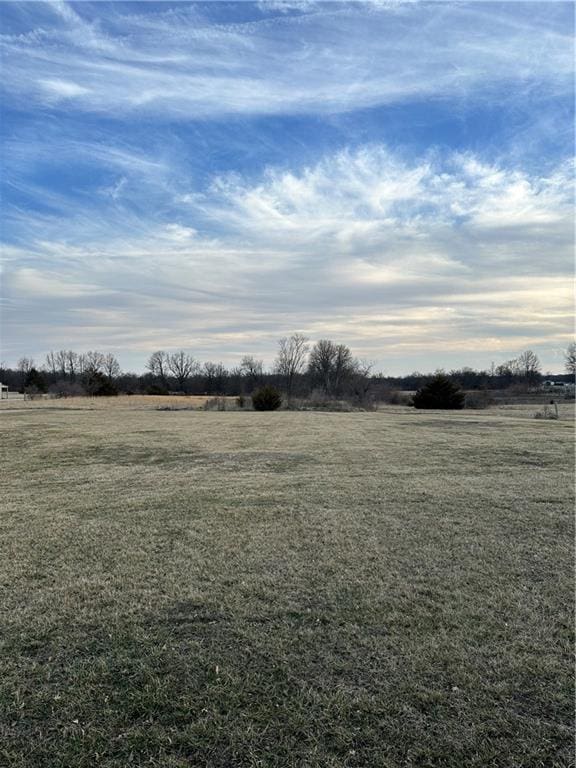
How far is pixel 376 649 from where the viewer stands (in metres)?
2.76

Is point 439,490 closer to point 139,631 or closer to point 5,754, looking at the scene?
point 139,631

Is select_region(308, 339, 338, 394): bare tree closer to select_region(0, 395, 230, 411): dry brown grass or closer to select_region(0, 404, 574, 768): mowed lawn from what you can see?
select_region(0, 395, 230, 411): dry brown grass

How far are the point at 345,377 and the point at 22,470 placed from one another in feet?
174

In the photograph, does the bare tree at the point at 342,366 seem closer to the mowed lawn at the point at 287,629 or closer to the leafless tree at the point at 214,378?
the leafless tree at the point at 214,378

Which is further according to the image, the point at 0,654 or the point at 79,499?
the point at 79,499

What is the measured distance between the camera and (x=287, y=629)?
300cm

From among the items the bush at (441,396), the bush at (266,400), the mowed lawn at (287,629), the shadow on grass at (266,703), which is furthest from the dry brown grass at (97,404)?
the shadow on grass at (266,703)

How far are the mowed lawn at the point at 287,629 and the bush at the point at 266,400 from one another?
90.0 ft

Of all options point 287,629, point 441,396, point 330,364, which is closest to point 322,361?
point 330,364

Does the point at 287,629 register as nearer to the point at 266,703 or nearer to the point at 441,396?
the point at 266,703

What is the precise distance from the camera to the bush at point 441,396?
124 ft

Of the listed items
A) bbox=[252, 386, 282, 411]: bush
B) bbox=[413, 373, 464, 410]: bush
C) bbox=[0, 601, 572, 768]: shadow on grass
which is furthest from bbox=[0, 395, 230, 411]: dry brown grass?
bbox=[0, 601, 572, 768]: shadow on grass

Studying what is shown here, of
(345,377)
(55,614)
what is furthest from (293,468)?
(345,377)

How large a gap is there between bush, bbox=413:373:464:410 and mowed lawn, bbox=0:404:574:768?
31.6 metres
